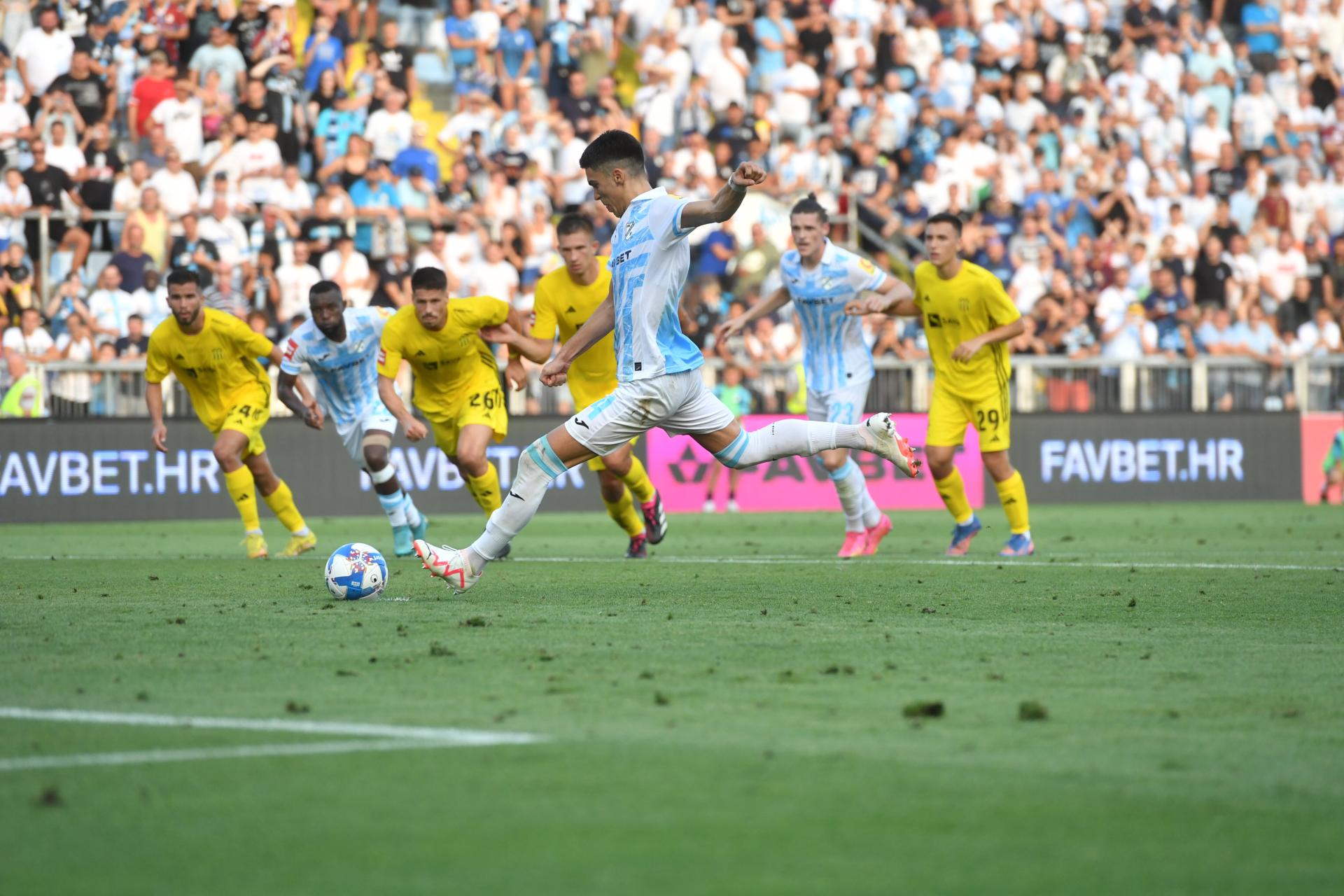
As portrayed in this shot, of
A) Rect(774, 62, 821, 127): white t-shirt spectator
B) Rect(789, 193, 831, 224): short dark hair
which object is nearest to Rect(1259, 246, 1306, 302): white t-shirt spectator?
Rect(774, 62, 821, 127): white t-shirt spectator

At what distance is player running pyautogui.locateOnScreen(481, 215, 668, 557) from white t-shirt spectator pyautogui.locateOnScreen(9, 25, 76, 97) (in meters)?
11.5

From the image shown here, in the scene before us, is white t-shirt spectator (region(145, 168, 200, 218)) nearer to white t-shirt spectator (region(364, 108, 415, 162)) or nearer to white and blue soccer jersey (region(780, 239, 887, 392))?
white t-shirt spectator (region(364, 108, 415, 162))

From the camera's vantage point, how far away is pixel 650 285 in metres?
9.08

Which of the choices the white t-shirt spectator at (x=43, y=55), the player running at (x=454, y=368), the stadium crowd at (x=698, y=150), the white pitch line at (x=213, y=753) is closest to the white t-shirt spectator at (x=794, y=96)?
the stadium crowd at (x=698, y=150)

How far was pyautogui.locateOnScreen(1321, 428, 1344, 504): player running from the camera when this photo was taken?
24.0m

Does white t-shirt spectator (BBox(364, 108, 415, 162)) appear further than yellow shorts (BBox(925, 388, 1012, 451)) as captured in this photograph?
Yes

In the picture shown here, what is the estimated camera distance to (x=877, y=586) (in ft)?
34.4

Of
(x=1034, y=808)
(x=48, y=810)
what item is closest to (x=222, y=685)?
(x=48, y=810)

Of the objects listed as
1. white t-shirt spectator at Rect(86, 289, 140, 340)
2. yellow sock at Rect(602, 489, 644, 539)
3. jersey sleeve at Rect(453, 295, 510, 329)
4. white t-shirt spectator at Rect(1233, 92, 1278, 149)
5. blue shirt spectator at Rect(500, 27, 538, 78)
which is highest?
blue shirt spectator at Rect(500, 27, 538, 78)

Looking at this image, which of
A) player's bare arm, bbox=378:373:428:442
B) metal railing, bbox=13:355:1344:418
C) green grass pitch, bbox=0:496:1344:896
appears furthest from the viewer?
metal railing, bbox=13:355:1344:418

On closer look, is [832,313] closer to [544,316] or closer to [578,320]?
[578,320]

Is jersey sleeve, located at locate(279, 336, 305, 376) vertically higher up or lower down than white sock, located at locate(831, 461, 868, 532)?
higher up

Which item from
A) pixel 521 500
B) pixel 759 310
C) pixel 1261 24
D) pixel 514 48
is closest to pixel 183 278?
pixel 759 310

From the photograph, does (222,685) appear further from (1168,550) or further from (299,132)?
(299,132)
